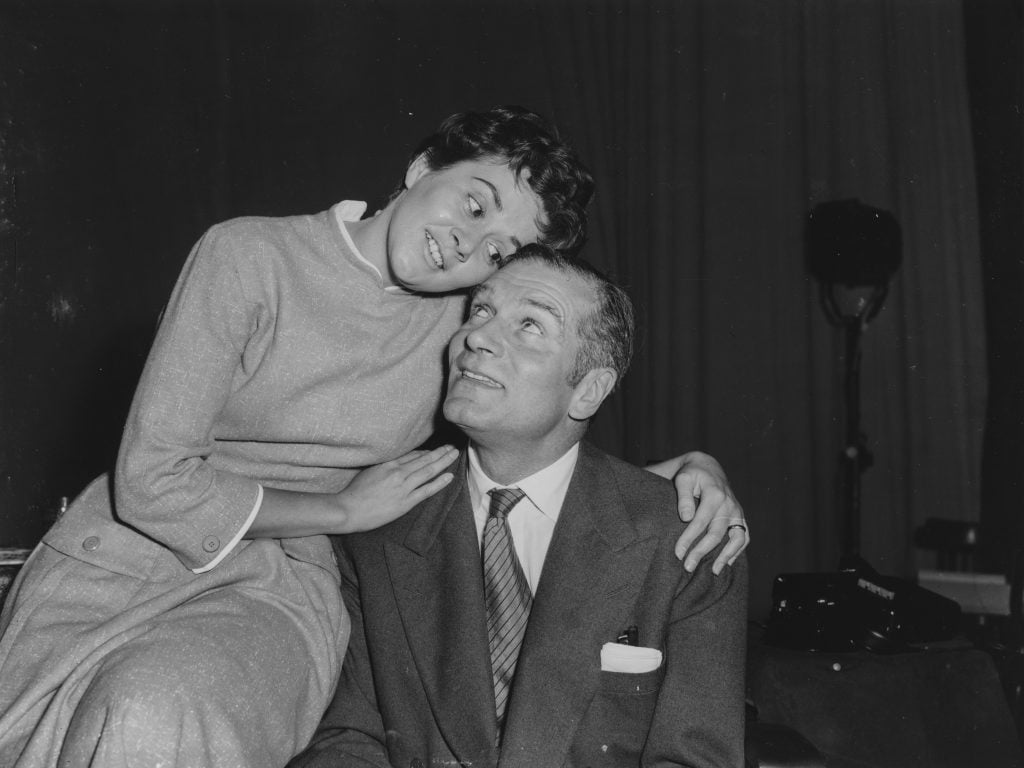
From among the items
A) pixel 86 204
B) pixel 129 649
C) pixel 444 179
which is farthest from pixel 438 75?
pixel 129 649

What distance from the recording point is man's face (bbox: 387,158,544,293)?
6.62ft

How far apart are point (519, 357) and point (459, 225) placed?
0.34m

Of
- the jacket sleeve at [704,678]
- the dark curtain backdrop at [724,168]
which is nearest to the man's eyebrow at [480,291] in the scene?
the jacket sleeve at [704,678]

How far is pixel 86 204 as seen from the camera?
395 centimetres

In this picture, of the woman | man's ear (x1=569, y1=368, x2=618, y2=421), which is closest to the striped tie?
the woman

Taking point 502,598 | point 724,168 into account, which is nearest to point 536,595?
point 502,598

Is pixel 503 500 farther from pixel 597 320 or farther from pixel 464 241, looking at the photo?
pixel 464 241

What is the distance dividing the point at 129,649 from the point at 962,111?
16.3ft

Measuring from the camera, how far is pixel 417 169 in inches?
89.2

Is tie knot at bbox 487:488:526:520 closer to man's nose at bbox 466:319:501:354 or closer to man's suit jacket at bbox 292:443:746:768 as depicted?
man's suit jacket at bbox 292:443:746:768

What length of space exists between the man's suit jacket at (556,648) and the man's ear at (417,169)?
0.77m

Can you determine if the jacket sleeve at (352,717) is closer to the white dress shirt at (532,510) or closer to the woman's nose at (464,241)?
the white dress shirt at (532,510)

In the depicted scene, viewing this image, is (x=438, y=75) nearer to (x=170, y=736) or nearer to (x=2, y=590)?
(x=2, y=590)

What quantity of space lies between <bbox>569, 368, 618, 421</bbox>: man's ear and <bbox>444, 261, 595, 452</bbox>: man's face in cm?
1
